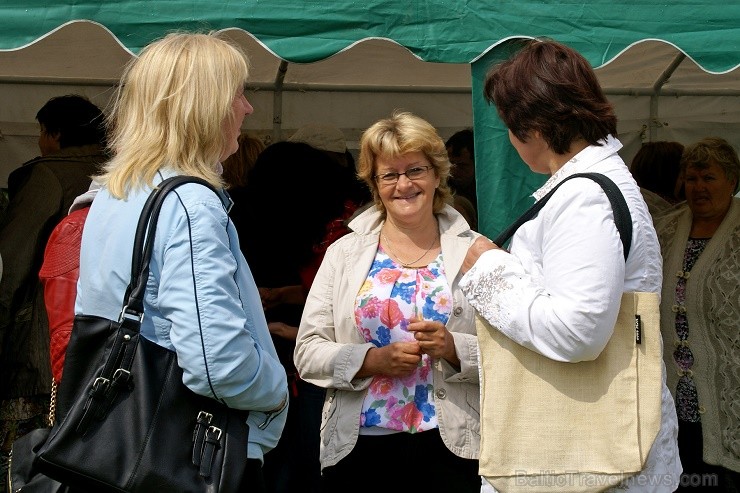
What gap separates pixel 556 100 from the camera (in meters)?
2.07

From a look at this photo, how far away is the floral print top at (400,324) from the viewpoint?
2889 mm

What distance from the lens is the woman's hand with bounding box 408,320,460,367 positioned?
9.23 feet

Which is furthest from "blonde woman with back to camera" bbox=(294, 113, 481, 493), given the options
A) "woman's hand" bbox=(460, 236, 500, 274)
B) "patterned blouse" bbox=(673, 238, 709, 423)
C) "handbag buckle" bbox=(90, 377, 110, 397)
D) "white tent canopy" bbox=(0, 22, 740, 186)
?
"white tent canopy" bbox=(0, 22, 740, 186)

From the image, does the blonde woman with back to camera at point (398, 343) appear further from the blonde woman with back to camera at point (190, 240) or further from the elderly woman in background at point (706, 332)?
the elderly woman in background at point (706, 332)

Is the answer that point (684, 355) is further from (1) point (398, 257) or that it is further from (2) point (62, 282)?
(2) point (62, 282)

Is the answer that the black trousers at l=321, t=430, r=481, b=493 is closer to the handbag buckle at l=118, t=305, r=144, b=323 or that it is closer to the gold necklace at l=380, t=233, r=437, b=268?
the gold necklace at l=380, t=233, r=437, b=268

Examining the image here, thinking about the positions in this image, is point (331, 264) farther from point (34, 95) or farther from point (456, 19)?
point (34, 95)

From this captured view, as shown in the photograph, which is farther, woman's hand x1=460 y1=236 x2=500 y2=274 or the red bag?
the red bag

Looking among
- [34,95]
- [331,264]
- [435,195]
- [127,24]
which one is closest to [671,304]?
[435,195]

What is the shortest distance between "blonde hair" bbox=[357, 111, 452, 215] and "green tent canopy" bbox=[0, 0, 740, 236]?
6.8 inches

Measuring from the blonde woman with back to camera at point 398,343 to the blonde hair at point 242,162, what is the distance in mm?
1479

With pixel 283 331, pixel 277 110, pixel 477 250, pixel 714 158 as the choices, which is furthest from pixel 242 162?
pixel 477 250

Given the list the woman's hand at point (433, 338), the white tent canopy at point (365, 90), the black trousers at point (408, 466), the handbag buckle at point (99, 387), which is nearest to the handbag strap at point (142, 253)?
the handbag buckle at point (99, 387)

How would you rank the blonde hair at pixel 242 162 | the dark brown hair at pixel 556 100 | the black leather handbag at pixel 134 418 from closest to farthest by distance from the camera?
the black leather handbag at pixel 134 418 < the dark brown hair at pixel 556 100 < the blonde hair at pixel 242 162
